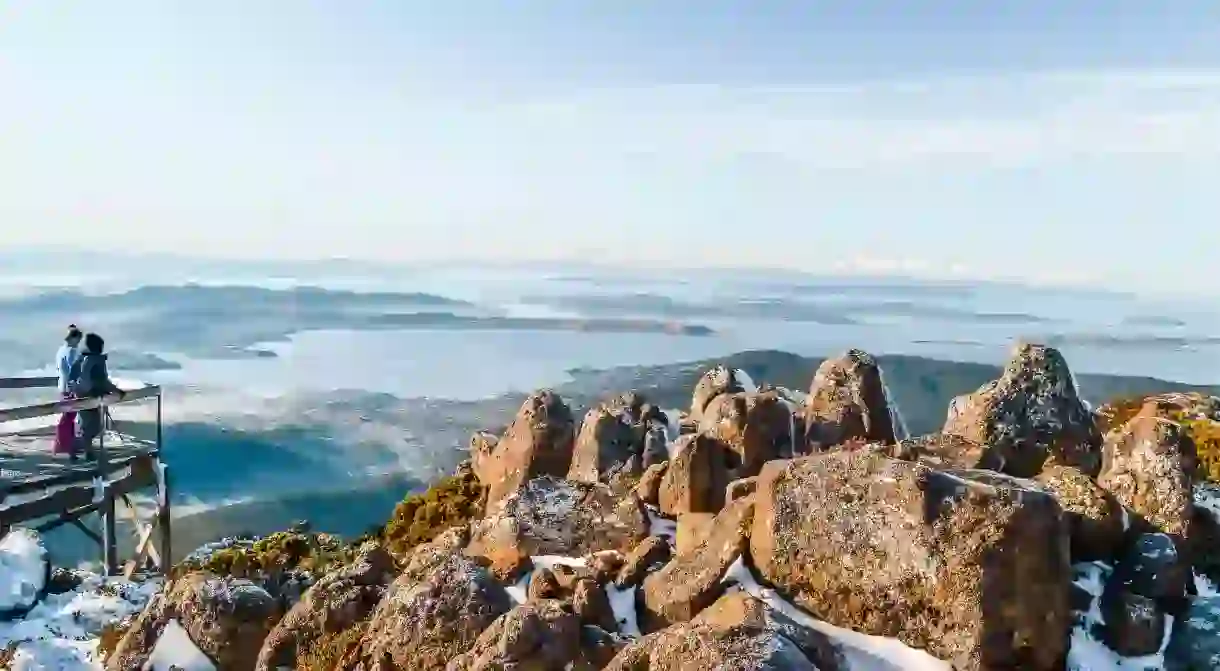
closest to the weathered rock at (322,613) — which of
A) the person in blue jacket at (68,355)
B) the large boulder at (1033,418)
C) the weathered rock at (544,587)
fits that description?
the weathered rock at (544,587)

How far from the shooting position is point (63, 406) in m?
16.7

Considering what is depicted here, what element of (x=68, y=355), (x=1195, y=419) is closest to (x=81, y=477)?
(x=68, y=355)

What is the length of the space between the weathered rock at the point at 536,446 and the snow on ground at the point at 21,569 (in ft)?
23.1

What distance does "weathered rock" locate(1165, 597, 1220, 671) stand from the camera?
9102 mm

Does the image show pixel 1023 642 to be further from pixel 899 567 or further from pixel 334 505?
pixel 334 505

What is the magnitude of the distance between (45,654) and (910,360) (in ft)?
103

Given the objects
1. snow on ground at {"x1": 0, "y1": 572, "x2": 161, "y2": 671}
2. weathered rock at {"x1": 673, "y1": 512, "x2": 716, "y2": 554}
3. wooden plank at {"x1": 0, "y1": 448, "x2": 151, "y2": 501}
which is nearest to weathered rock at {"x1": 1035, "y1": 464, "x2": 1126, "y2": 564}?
weathered rock at {"x1": 673, "y1": 512, "x2": 716, "y2": 554}

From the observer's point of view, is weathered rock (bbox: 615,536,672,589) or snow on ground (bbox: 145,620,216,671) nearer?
weathered rock (bbox: 615,536,672,589)

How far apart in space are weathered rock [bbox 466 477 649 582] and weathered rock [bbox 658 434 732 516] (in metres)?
0.51

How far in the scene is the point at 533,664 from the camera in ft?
27.8

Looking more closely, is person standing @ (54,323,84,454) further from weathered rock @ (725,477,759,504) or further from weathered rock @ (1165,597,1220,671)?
weathered rock @ (1165,597,1220,671)

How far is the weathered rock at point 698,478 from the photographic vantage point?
12.3 meters

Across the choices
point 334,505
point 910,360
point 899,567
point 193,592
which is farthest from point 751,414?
point 334,505

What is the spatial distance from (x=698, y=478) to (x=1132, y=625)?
16.7 ft
